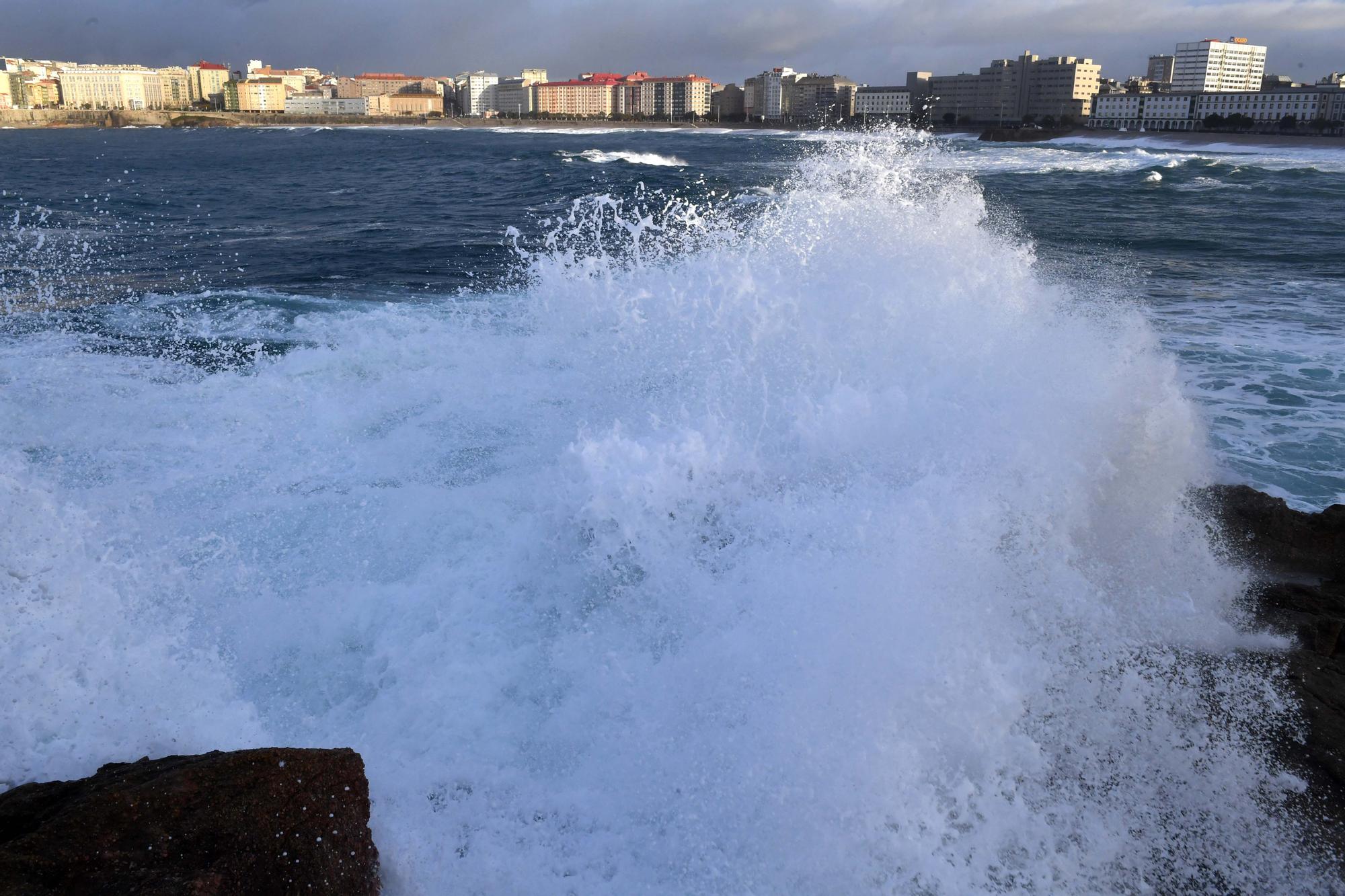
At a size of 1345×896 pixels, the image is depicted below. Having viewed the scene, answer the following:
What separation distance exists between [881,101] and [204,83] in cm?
10325

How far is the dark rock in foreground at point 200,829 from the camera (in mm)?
2102

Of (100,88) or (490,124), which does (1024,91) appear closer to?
(490,124)

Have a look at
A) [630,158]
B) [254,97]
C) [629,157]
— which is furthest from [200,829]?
[254,97]

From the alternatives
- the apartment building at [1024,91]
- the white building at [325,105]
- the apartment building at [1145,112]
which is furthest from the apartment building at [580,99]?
the apartment building at [1145,112]

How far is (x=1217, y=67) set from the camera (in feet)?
324

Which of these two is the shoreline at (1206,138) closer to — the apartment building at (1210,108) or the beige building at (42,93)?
the apartment building at (1210,108)

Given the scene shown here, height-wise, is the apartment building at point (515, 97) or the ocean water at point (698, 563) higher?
the apartment building at point (515, 97)

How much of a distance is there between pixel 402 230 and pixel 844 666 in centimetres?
1469

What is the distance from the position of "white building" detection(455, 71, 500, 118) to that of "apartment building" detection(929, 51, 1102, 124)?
242ft

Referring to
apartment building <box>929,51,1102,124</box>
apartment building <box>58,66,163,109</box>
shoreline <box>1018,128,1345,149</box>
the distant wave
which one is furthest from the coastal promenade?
the distant wave

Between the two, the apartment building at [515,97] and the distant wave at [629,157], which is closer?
the distant wave at [629,157]

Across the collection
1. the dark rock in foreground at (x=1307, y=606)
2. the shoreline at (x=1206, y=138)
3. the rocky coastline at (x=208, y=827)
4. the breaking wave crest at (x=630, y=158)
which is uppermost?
the shoreline at (x=1206, y=138)

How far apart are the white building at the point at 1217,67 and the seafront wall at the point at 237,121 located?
4638 cm

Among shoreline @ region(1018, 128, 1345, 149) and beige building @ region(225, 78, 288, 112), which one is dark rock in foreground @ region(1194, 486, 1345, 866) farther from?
beige building @ region(225, 78, 288, 112)
